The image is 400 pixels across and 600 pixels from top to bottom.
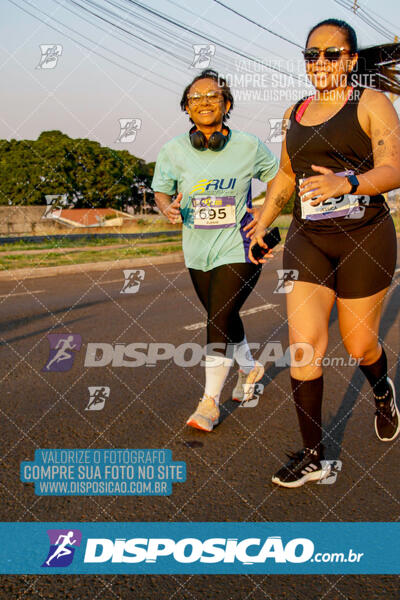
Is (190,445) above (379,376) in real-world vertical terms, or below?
below

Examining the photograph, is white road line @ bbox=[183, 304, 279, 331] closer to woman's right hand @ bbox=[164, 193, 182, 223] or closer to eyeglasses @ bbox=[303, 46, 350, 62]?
woman's right hand @ bbox=[164, 193, 182, 223]

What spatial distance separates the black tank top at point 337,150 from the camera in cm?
296

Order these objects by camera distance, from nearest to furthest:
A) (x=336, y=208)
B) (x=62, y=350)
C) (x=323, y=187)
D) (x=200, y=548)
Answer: (x=200, y=548), (x=323, y=187), (x=336, y=208), (x=62, y=350)

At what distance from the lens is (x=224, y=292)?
3900 millimetres

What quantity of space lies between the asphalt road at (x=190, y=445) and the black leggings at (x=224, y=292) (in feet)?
2.02

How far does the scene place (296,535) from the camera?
2.59 metres

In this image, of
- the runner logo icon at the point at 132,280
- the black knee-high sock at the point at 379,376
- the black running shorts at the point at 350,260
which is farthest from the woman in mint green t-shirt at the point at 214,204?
the runner logo icon at the point at 132,280

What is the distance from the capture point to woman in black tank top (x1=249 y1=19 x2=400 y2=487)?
296cm

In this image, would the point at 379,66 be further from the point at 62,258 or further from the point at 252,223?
the point at 62,258

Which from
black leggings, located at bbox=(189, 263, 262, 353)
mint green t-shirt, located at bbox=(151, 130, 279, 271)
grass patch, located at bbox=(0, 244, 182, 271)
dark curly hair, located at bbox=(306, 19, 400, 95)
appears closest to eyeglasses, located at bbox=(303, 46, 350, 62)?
dark curly hair, located at bbox=(306, 19, 400, 95)

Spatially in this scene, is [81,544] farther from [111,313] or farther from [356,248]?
[111,313]

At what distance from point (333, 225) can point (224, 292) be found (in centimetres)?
98

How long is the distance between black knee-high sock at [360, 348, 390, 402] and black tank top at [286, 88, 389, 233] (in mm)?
854

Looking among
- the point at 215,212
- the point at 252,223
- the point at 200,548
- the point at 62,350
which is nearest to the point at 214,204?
the point at 215,212
